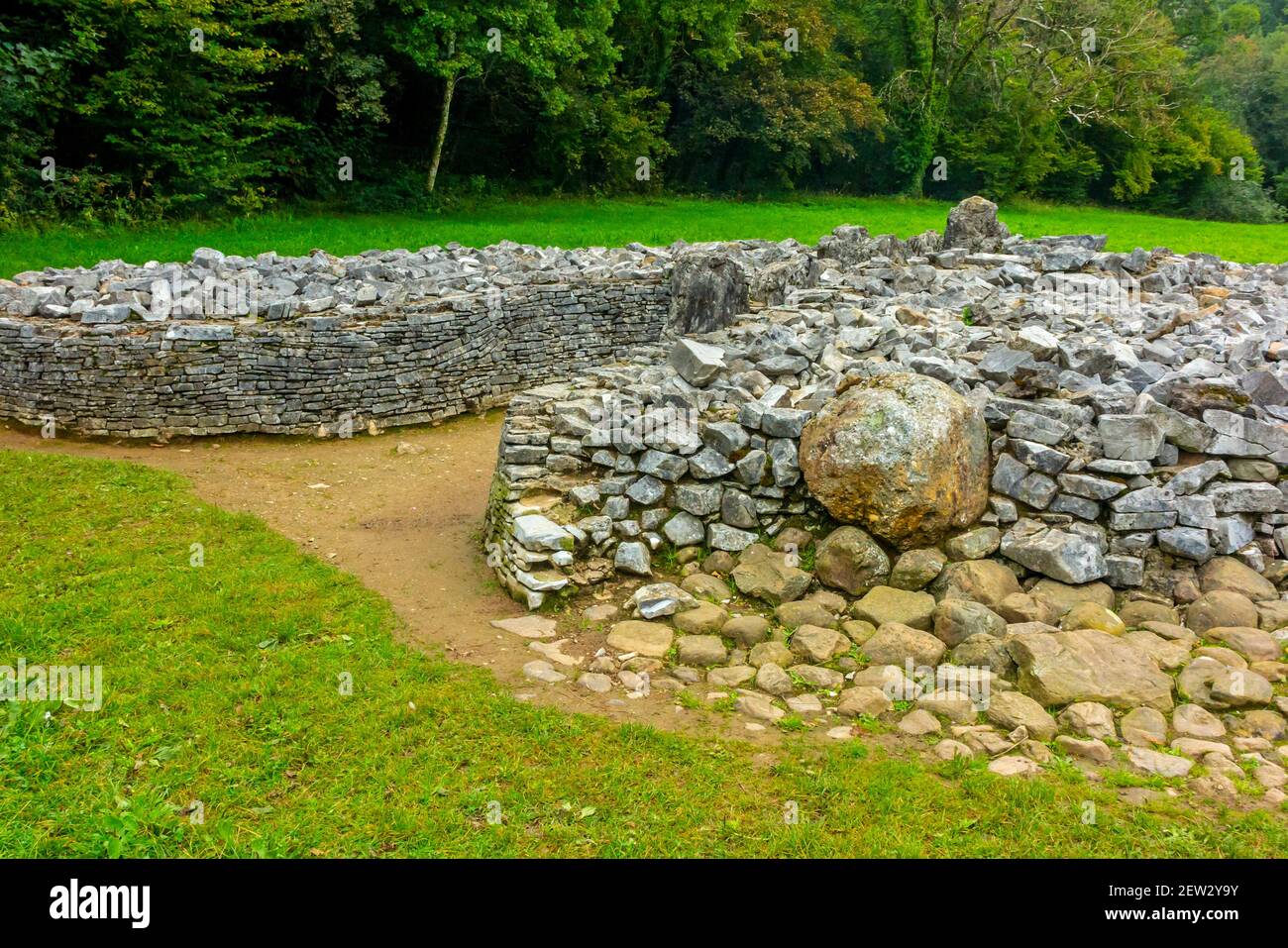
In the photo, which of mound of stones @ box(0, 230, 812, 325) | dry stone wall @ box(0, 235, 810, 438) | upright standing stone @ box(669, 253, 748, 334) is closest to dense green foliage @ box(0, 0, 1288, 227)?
mound of stones @ box(0, 230, 812, 325)

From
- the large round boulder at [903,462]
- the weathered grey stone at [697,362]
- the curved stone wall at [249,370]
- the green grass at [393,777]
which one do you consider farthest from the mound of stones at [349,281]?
the large round boulder at [903,462]

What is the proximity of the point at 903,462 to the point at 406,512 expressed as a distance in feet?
17.9

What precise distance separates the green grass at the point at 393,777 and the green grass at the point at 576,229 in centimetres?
1110

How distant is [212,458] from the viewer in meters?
11.5

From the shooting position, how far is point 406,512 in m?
10.0

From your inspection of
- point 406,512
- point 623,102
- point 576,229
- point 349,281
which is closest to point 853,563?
point 406,512

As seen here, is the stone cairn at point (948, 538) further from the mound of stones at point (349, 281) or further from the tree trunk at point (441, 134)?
the tree trunk at point (441, 134)

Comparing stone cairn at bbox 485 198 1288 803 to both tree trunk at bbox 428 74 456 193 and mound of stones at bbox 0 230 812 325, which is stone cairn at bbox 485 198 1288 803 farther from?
tree trunk at bbox 428 74 456 193

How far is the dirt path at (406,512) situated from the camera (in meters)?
6.82

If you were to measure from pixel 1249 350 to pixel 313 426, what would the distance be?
11.1 metres

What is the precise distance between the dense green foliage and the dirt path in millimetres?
12335

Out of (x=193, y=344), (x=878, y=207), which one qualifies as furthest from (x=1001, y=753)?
(x=878, y=207)

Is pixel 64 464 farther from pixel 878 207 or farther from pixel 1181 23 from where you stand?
pixel 1181 23

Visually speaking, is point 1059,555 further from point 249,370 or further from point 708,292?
point 249,370
